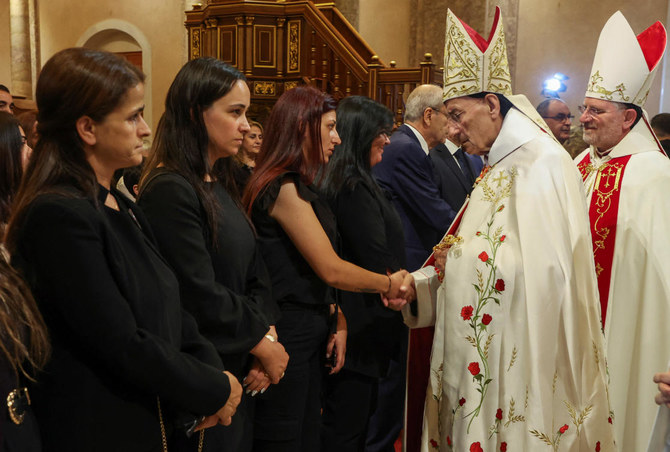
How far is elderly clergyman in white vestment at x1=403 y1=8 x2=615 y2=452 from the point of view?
2219 millimetres

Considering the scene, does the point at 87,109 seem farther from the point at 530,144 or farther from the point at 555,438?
the point at 555,438

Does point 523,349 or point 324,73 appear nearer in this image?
point 523,349

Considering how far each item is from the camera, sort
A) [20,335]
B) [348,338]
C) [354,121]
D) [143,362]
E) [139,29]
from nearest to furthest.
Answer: [20,335], [143,362], [348,338], [354,121], [139,29]

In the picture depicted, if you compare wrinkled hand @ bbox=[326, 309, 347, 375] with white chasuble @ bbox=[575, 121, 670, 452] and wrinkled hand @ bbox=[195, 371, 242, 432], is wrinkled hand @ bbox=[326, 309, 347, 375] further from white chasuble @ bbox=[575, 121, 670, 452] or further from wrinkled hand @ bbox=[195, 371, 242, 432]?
white chasuble @ bbox=[575, 121, 670, 452]

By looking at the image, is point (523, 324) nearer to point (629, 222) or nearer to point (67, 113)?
point (629, 222)

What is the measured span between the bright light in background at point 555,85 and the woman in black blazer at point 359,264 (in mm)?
7415

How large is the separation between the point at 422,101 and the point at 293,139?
2.13m

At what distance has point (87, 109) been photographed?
150 centimetres

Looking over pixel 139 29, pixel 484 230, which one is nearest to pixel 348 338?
pixel 484 230

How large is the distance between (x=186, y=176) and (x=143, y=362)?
69 cm

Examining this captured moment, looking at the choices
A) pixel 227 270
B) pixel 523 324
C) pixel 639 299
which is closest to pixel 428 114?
pixel 639 299

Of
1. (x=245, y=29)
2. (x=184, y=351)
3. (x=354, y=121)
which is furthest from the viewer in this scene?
(x=245, y=29)

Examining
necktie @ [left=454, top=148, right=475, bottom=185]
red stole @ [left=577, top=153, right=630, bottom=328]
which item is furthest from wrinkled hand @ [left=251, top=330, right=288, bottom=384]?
necktie @ [left=454, top=148, right=475, bottom=185]

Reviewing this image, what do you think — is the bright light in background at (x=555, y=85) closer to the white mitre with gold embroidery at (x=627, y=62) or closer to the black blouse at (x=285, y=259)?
the white mitre with gold embroidery at (x=627, y=62)
